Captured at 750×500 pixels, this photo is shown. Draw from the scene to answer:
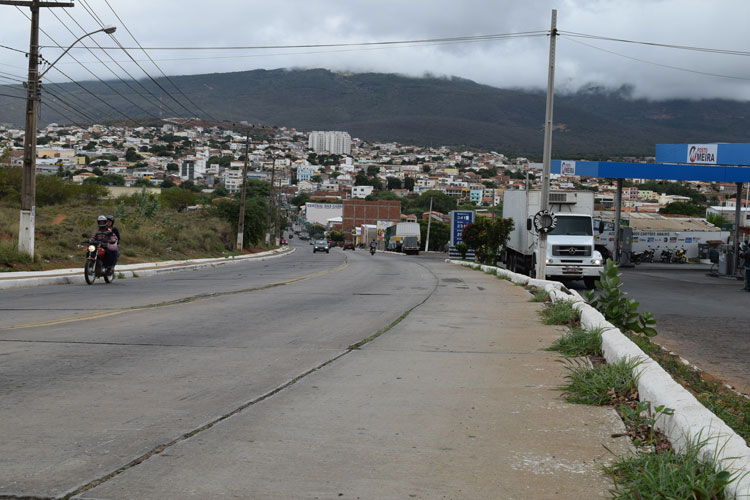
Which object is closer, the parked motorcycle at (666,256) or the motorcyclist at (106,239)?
the motorcyclist at (106,239)

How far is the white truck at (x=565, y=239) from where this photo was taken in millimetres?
27844

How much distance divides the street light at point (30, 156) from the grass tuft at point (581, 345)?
1841 centimetres

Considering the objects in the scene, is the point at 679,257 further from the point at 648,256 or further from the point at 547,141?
the point at 547,141

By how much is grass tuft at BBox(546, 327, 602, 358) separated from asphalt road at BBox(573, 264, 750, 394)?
170 cm

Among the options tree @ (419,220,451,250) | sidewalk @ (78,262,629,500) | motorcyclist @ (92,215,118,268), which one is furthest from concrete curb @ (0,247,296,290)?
tree @ (419,220,451,250)

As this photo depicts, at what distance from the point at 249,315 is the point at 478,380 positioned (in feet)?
21.1

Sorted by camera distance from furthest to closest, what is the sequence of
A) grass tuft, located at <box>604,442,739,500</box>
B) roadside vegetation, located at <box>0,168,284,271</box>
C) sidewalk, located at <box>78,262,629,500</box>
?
roadside vegetation, located at <box>0,168,284,271</box>
sidewalk, located at <box>78,262,629,500</box>
grass tuft, located at <box>604,442,739,500</box>

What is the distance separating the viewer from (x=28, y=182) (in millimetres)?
23359

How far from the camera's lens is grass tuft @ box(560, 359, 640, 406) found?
268 inches

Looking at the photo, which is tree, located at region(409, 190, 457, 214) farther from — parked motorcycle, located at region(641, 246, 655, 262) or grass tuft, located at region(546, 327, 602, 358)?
grass tuft, located at region(546, 327, 602, 358)

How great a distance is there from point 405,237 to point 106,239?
72548mm

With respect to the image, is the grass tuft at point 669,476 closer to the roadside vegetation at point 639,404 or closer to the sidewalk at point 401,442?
the roadside vegetation at point 639,404

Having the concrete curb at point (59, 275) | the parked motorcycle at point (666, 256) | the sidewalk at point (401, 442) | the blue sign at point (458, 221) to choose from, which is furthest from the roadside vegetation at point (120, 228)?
the parked motorcycle at point (666, 256)

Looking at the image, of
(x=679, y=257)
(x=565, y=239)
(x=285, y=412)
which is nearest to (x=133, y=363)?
(x=285, y=412)
